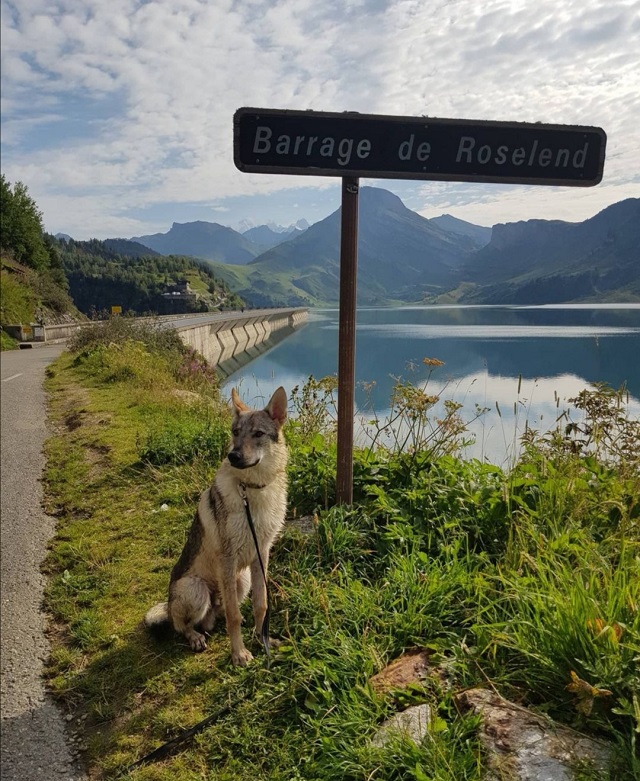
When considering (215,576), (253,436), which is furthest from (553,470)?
(215,576)

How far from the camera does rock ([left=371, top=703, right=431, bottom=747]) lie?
2209 mm

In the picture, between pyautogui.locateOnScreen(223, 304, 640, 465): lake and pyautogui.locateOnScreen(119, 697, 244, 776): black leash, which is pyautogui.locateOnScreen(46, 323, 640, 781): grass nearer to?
pyautogui.locateOnScreen(119, 697, 244, 776): black leash

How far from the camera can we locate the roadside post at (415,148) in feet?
11.4

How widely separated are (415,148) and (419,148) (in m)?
0.03

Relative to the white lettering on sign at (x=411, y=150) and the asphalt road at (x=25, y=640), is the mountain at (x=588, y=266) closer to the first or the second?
the white lettering on sign at (x=411, y=150)

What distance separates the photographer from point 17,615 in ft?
13.4

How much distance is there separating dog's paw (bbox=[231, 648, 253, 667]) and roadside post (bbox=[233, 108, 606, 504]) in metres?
3.20

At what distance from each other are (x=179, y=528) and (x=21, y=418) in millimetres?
7969

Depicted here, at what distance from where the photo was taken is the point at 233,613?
10.5ft

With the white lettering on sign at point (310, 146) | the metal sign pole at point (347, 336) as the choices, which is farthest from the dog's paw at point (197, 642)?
the white lettering on sign at point (310, 146)

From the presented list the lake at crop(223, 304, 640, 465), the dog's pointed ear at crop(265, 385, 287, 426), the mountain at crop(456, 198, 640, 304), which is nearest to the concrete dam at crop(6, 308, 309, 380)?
the lake at crop(223, 304, 640, 465)

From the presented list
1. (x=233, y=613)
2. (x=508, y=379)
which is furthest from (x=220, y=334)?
(x=233, y=613)

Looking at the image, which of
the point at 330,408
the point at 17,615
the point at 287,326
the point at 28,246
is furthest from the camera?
the point at 287,326

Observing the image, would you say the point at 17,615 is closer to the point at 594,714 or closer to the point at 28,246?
the point at 594,714
